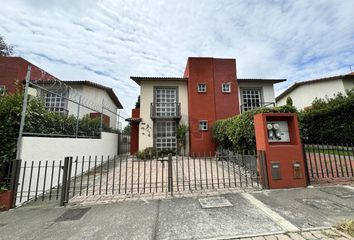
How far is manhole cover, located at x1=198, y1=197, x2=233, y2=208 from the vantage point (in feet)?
12.7

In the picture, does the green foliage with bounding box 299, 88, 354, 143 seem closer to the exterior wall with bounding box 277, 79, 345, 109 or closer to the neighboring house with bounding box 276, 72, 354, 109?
the neighboring house with bounding box 276, 72, 354, 109

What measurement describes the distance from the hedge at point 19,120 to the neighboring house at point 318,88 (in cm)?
2235

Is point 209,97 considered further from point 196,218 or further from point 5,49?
point 5,49

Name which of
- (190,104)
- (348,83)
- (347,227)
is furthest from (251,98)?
(347,227)

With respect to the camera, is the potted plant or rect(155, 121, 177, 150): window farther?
rect(155, 121, 177, 150): window

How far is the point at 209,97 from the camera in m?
13.5

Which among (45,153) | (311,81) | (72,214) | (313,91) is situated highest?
(311,81)

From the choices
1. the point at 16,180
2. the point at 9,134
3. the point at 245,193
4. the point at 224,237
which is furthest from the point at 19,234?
the point at 245,193

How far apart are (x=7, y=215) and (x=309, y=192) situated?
760 cm

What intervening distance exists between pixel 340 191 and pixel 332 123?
872cm

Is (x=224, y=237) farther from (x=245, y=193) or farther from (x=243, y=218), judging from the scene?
(x=245, y=193)

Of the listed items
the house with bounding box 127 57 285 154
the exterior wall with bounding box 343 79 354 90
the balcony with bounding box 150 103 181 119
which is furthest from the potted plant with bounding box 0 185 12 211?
the exterior wall with bounding box 343 79 354 90

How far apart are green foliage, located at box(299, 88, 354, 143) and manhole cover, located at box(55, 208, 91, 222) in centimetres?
1020

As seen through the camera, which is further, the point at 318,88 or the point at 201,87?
the point at 318,88
